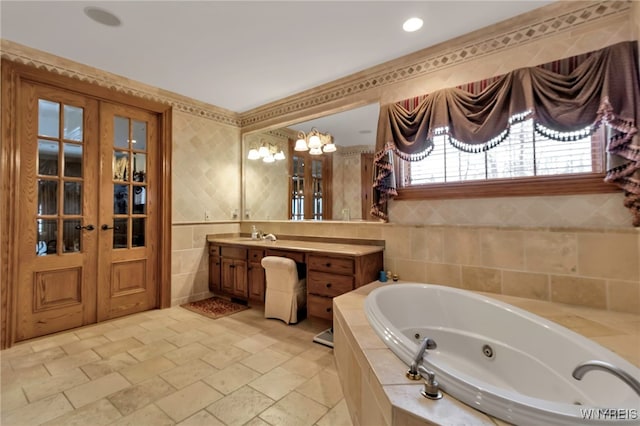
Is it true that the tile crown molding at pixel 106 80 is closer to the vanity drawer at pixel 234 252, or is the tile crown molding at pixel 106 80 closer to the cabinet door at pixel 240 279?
the vanity drawer at pixel 234 252

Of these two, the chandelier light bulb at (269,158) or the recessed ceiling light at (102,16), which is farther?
the chandelier light bulb at (269,158)

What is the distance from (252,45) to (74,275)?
2.75 meters

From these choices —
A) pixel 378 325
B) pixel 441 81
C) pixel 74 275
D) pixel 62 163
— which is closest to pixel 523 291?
pixel 378 325

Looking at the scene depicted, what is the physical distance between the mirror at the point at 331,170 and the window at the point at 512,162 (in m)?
0.92

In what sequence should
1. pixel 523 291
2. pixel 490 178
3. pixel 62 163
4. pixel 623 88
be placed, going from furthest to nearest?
pixel 62 163
pixel 490 178
pixel 523 291
pixel 623 88

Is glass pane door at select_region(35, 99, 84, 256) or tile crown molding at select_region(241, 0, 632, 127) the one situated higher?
tile crown molding at select_region(241, 0, 632, 127)

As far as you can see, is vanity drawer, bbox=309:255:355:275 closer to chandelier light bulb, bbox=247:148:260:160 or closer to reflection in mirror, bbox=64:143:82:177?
chandelier light bulb, bbox=247:148:260:160

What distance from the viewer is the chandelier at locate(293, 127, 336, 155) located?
11.5 ft

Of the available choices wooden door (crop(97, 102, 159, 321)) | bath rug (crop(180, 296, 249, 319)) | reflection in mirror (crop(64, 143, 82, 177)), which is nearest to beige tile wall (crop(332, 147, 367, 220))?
bath rug (crop(180, 296, 249, 319))

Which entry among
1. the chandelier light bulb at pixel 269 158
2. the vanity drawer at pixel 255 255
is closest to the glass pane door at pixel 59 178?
the vanity drawer at pixel 255 255

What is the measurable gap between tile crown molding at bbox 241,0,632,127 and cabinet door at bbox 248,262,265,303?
194 cm

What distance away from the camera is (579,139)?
1942 millimetres

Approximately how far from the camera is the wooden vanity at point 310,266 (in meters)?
2.55

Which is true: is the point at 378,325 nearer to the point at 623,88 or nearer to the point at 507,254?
the point at 507,254
